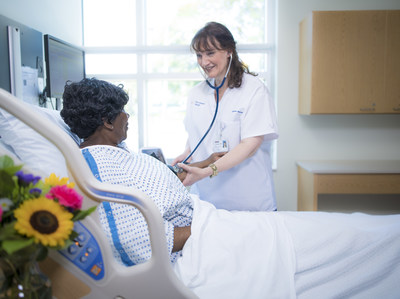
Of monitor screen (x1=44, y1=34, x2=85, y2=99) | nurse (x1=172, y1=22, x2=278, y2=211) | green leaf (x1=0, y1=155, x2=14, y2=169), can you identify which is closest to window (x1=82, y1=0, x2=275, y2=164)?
monitor screen (x1=44, y1=34, x2=85, y2=99)

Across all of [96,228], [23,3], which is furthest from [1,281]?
[23,3]

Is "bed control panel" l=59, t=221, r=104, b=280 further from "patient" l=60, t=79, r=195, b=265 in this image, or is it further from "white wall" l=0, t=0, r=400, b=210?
"white wall" l=0, t=0, r=400, b=210

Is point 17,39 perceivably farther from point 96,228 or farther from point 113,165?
point 96,228

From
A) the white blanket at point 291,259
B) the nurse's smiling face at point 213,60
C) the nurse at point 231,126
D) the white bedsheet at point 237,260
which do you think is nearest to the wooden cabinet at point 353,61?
the nurse at point 231,126

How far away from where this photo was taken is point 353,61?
9.50 ft

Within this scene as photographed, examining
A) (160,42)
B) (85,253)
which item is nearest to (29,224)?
(85,253)

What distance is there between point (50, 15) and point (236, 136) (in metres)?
1.90

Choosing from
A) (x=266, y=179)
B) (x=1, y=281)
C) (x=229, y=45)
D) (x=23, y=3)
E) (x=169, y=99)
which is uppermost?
(x=23, y=3)

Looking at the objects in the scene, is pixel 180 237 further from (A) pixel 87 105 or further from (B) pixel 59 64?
(B) pixel 59 64

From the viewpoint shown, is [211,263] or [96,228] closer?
[96,228]

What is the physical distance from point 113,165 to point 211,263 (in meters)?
0.44

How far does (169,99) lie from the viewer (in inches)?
140

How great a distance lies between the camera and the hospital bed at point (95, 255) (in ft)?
2.36

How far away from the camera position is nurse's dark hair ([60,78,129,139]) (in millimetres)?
1279
